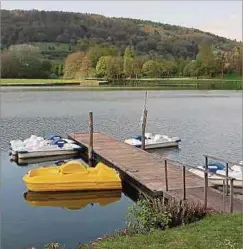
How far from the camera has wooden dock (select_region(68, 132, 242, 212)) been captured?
501 inches

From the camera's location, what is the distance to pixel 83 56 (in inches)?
4596

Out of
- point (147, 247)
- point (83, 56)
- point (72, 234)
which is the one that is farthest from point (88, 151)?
point (83, 56)

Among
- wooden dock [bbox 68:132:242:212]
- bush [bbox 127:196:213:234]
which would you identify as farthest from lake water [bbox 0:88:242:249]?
bush [bbox 127:196:213:234]

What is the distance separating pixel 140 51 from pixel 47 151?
Answer: 113 meters

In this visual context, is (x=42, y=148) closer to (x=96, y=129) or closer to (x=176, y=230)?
(x=96, y=129)

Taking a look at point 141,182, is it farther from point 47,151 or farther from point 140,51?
point 140,51

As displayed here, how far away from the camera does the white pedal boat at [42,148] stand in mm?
23391

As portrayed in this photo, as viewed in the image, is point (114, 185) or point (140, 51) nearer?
point (114, 185)

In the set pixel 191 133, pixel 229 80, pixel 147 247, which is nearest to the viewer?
pixel 147 247

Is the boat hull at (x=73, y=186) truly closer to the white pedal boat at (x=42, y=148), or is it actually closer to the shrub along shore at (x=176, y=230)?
the shrub along shore at (x=176, y=230)

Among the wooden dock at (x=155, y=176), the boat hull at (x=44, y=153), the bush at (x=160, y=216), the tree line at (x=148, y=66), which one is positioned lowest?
the boat hull at (x=44, y=153)

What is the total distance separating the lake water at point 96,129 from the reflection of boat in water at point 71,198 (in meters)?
0.23

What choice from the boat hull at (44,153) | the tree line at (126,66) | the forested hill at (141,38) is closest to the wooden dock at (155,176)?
the boat hull at (44,153)

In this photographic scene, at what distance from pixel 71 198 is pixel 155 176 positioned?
2.80 m
